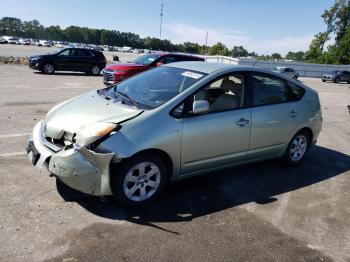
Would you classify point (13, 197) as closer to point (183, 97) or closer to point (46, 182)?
point (46, 182)

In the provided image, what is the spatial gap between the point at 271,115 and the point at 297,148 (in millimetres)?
1147

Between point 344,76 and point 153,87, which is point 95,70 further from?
point 344,76

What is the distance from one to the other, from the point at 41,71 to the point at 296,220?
57.6 ft

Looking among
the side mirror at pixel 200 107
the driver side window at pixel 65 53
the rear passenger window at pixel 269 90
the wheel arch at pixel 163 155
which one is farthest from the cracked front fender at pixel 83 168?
the driver side window at pixel 65 53

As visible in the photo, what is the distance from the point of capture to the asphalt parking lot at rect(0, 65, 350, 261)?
3.38 m

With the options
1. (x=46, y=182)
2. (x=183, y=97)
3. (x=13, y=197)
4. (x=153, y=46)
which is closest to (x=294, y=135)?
(x=183, y=97)

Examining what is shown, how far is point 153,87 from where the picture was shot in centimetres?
494

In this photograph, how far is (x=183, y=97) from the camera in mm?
4395

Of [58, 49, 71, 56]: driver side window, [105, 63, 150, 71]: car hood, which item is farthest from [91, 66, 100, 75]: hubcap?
[105, 63, 150, 71]: car hood

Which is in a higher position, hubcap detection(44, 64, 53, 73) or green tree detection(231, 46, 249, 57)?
green tree detection(231, 46, 249, 57)

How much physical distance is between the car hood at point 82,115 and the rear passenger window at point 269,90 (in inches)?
77.8

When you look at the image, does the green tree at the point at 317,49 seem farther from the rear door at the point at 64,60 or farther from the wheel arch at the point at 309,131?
the wheel arch at the point at 309,131

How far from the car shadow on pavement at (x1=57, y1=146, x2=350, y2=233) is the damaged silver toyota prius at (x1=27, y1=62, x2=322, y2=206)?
0.23 m

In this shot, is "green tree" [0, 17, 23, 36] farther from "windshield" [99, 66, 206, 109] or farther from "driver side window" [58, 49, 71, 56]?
"windshield" [99, 66, 206, 109]
